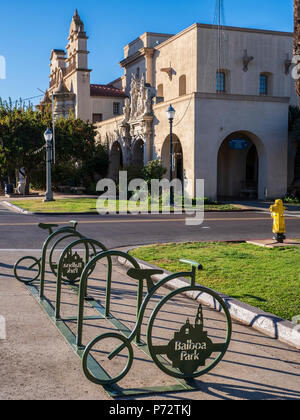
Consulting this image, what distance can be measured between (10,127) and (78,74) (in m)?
14.1

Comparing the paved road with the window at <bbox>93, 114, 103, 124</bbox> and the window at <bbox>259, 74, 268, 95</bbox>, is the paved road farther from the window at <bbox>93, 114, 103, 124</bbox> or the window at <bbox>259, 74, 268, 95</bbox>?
the window at <bbox>93, 114, 103, 124</bbox>

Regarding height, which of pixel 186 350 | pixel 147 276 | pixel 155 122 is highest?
pixel 155 122

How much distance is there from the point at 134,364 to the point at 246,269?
4.64 meters

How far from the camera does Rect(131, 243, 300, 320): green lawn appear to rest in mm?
6980

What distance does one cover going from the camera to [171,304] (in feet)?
23.6

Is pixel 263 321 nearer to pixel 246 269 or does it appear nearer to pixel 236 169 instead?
pixel 246 269

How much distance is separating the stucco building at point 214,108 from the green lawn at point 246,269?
17.6 metres

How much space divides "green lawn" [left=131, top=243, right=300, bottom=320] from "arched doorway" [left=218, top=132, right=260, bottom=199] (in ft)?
77.0

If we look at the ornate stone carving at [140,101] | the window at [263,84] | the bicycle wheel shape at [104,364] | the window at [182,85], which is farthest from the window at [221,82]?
the bicycle wheel shape at [104,364]

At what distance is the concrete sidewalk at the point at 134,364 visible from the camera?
425 cm

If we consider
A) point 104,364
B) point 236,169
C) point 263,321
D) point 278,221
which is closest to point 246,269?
point 263,321

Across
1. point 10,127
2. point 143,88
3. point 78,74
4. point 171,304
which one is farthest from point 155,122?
point 171,304

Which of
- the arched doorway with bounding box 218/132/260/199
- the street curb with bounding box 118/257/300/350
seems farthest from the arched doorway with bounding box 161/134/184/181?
the street curb with bounding box 118/257/300/350
